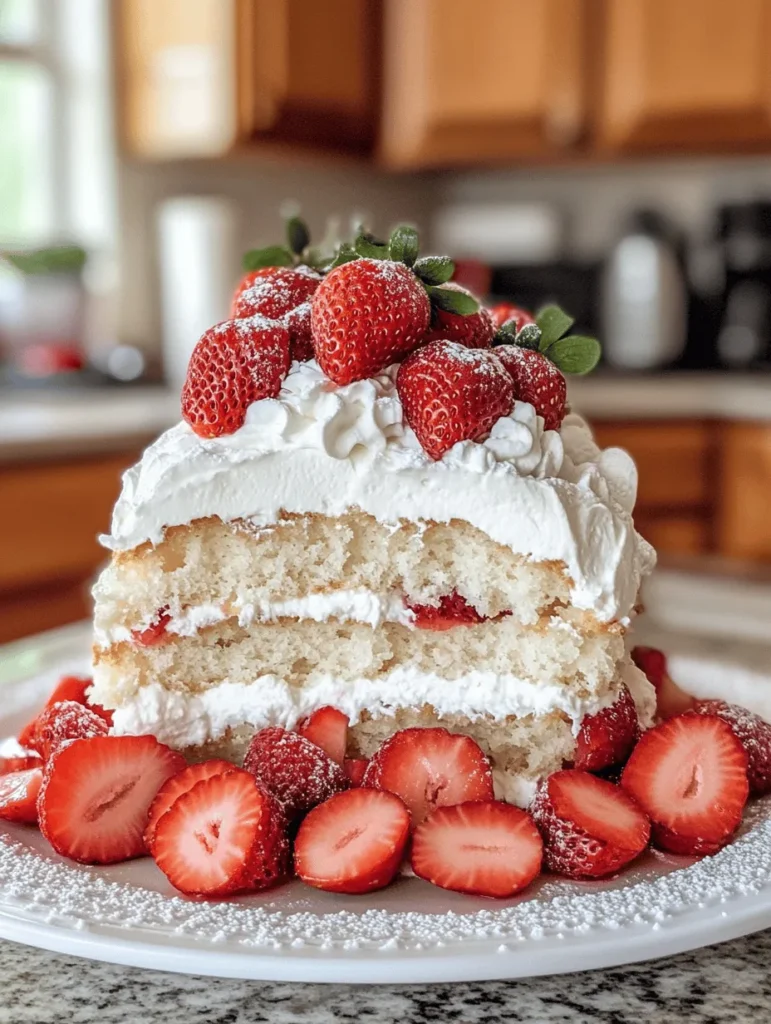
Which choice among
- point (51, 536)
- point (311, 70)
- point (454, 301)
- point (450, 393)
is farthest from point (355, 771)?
point (311, 70)

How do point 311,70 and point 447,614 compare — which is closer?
point 447,614

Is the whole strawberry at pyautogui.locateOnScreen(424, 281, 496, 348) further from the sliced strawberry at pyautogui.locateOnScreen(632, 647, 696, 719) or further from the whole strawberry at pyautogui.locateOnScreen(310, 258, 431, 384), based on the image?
the sliced strawberry at pyautogui.locateOnScreen(632, 647, 696, 719)

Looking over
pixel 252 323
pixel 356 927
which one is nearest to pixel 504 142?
pixel 252 323

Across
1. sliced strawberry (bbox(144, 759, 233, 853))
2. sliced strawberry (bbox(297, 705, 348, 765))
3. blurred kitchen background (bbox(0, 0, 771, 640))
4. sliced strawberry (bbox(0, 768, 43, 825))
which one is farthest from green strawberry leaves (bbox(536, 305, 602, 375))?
blurred kitchen background (bbox(0, 0, 771, 640))

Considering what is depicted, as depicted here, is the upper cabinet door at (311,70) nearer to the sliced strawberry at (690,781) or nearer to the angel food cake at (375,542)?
the angel food cake at (375,542)

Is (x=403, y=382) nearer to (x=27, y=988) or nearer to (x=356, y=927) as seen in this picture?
(x=356, y=927)

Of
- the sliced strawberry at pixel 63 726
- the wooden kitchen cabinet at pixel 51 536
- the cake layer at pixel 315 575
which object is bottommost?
the wooden kitchen cabinet at pixel 51 536

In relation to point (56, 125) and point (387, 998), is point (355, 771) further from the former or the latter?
point (56, 125)

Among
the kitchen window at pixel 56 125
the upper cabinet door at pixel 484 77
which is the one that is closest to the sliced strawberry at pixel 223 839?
the kitchen window at pixel 56 125
